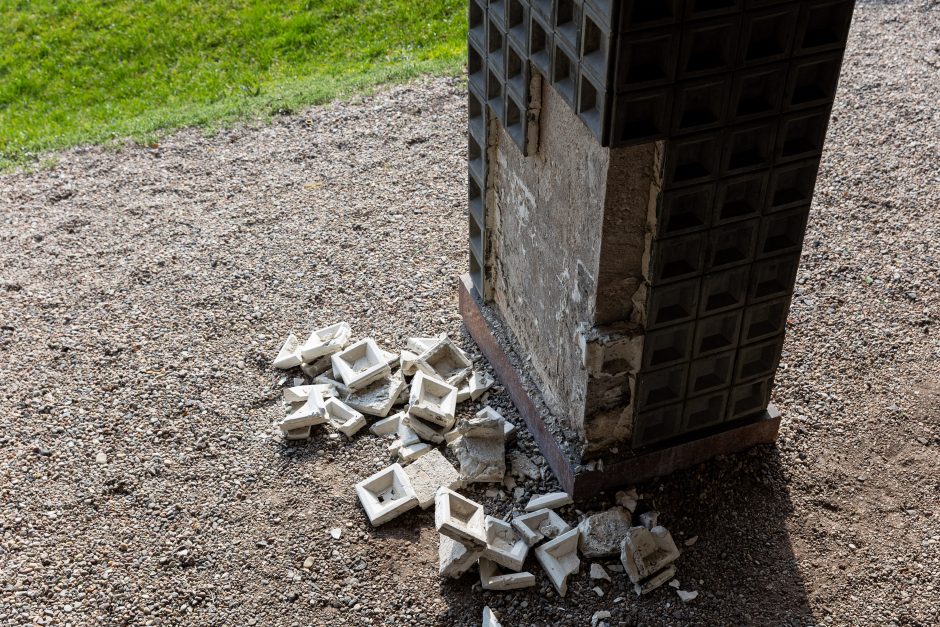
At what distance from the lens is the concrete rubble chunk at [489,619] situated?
4742 mm

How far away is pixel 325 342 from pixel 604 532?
2.31 meters

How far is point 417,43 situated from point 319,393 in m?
6.10

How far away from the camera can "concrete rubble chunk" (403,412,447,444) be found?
19.0 feet

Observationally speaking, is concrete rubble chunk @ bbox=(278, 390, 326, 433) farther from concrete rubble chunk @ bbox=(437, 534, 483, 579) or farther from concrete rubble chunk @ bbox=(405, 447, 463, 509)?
concrete rubble chunk @ bbox=(437, 534, 483, 579)

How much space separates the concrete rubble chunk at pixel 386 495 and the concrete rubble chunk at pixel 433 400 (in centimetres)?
39

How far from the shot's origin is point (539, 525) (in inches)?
206

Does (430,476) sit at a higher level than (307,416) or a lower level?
lower

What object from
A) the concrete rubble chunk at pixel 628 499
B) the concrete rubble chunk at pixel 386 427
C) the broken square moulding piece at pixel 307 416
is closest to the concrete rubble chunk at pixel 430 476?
the concrete rubble chunk at pixel 386 427

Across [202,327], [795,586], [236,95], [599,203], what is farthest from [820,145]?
[236,95]

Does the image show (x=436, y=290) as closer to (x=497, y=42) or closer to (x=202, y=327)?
(x=202, y=327)

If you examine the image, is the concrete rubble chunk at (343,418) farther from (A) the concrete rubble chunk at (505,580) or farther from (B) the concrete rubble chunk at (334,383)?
(A) the concrete rubble chunk at (505,580)

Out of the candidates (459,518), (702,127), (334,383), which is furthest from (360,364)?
(702,127)

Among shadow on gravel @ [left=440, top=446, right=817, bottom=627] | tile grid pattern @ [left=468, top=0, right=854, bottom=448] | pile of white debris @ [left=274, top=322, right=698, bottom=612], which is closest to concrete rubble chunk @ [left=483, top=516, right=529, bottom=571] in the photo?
pile of white debris @ [left=274, top=322, right=698, bottom=612]

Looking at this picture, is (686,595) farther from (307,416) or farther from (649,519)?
(307,416)
